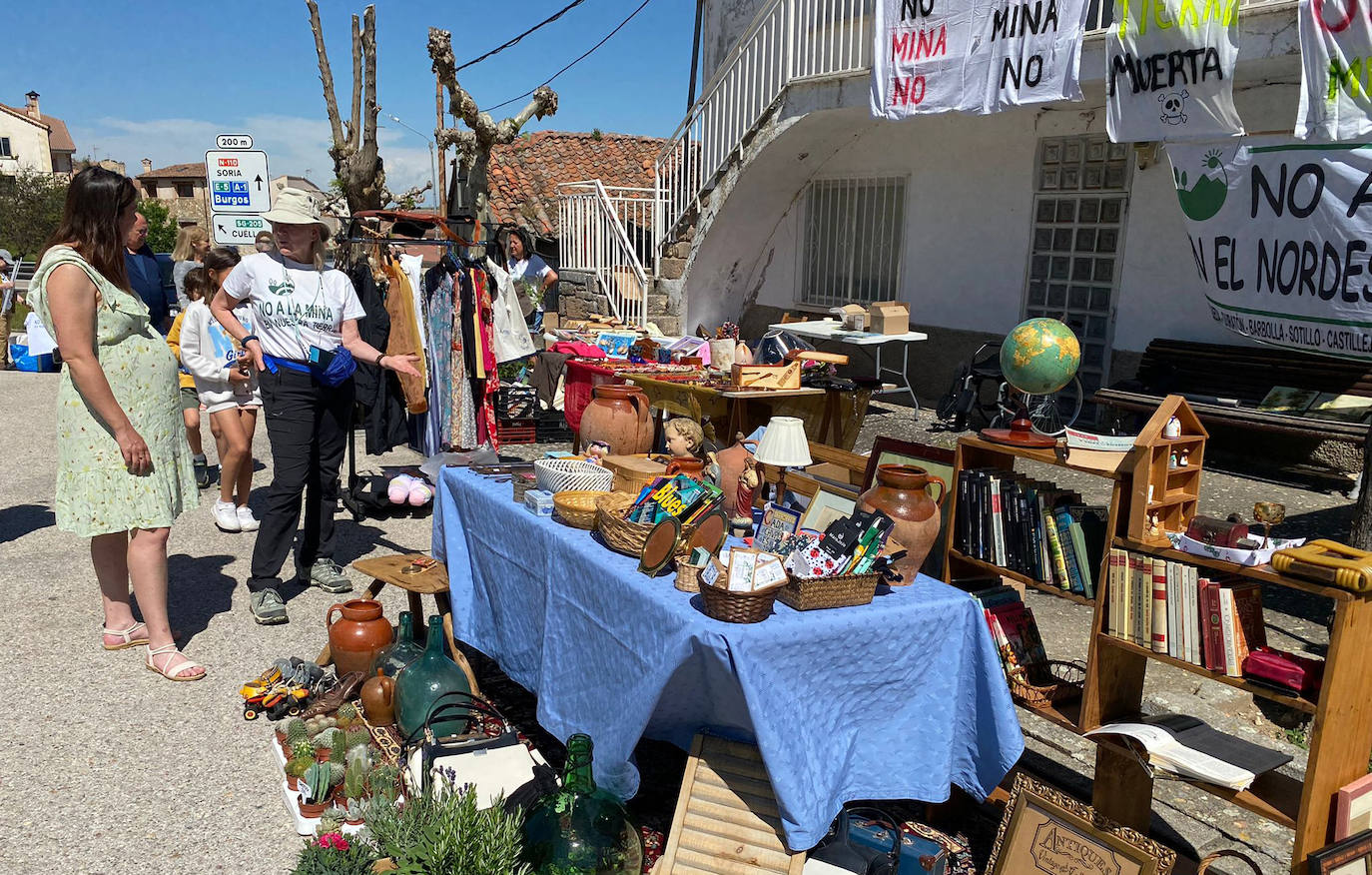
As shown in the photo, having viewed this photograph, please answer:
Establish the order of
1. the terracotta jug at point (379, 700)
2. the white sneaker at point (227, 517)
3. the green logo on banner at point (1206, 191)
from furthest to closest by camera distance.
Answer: the white sneaker at point (227, 517) → the green logo on banner at point (1206, 191) → the terracotta jug at point (379, 700)

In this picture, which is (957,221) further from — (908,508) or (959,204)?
(908,508)

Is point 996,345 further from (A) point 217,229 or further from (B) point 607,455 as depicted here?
(A) point 217,229

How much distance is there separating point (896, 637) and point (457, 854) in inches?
50.1

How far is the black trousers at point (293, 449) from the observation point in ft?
14.9

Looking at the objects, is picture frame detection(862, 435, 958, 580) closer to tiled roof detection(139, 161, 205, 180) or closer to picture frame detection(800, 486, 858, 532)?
picture frame detection(800, 486, 858, 532)

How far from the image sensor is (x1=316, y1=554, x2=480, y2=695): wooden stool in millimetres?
3854

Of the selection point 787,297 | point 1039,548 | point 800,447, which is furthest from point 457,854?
point 787,297

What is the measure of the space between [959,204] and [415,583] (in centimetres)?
802

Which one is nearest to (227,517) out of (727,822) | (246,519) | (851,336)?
(246,519)

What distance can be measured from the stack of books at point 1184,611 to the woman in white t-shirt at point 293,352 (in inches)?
123

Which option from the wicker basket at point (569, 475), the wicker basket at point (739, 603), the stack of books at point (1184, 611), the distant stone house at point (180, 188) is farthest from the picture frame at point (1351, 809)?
the distant stone house at point (180, 188)

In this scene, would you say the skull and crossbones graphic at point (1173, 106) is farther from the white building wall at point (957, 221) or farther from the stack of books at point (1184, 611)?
the stack of books at point (1184, 611)

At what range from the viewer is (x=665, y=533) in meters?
2.79

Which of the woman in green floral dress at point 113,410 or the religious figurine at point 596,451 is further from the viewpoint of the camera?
the religious figurine at point 596,451
